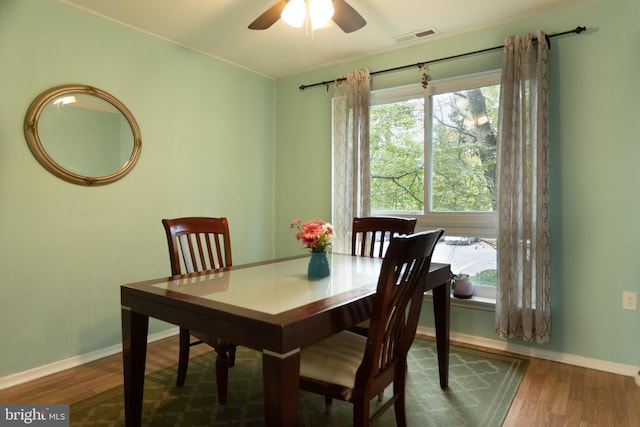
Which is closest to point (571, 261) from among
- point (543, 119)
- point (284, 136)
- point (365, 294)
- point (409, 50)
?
point (543, 119)

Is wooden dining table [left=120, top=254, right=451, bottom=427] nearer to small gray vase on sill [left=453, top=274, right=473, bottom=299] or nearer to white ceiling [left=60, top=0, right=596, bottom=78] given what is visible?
small gray vase on sill [left=453, top=274, right=473, bottom=299]

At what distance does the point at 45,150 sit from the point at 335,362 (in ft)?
7.08

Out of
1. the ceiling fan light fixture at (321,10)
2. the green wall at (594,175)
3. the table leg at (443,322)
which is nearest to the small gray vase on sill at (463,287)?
the green wall at (594,175)

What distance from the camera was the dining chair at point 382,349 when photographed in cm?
136

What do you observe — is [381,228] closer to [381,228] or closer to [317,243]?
[381,228]

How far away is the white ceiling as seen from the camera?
2541 millimetres

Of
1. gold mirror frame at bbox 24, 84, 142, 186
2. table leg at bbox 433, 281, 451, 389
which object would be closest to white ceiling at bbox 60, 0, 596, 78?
gold mirror frame at bbox 24, 84, 142, 186

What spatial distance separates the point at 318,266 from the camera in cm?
192

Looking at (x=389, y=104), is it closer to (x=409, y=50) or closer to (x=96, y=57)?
(x=409, y=50)

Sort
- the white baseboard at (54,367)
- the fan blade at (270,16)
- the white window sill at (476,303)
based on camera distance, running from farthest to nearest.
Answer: the white window sill at (476,303) < the white baseboard at (54,367) < the fan blade at (270,16)

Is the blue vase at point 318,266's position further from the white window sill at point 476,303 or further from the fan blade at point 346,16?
the white window sill at point 476,303

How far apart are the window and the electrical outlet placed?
775 mm

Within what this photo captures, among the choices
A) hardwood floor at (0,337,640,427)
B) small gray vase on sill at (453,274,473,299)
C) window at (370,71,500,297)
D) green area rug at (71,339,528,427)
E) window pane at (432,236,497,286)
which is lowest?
hardwood floor at (0,337,640,427)

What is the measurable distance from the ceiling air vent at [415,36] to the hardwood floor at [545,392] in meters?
2.41
